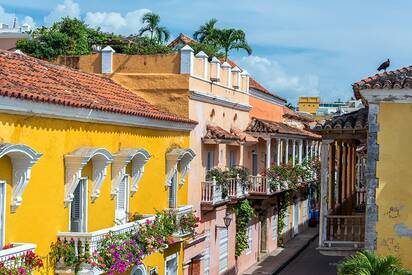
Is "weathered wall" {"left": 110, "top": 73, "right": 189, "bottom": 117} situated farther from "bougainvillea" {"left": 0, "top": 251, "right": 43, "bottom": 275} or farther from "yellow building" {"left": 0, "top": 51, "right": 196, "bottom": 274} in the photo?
"bougainvillea" {"left": 0, "top": 251, "right": 43, "bottom": 275}

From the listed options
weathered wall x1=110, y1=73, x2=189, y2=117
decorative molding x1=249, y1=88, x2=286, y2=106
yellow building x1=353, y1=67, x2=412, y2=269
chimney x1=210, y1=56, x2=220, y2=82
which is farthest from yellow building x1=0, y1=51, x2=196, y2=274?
decorative molding x1=249, y1=88, x2=286, y2=106

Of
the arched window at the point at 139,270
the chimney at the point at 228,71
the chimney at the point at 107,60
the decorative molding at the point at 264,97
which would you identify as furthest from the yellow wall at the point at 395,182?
the decorative molding at the point at 264,97

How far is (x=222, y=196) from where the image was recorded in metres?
25.6

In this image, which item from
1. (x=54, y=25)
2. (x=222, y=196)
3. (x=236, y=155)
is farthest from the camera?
(x=54, y=25)

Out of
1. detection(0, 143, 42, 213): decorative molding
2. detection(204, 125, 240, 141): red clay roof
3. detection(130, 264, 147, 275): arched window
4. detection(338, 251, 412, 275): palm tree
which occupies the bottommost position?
detection(130, 264, 147, 275): arched window

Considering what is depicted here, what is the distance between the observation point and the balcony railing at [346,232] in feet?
55.3

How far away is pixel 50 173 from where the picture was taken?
14000 mm

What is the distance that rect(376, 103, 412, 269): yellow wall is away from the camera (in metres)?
15.1

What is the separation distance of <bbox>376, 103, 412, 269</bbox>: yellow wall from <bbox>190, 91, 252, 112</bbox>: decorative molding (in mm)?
8696

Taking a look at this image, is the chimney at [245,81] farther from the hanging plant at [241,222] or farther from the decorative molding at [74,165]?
the decorative molding at [74,165]

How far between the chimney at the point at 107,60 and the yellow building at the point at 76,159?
170cm

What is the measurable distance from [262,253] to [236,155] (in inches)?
274

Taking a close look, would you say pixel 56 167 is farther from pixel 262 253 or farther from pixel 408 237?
pixel 262 253

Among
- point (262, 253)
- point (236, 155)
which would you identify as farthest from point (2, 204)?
point (262, 253)
